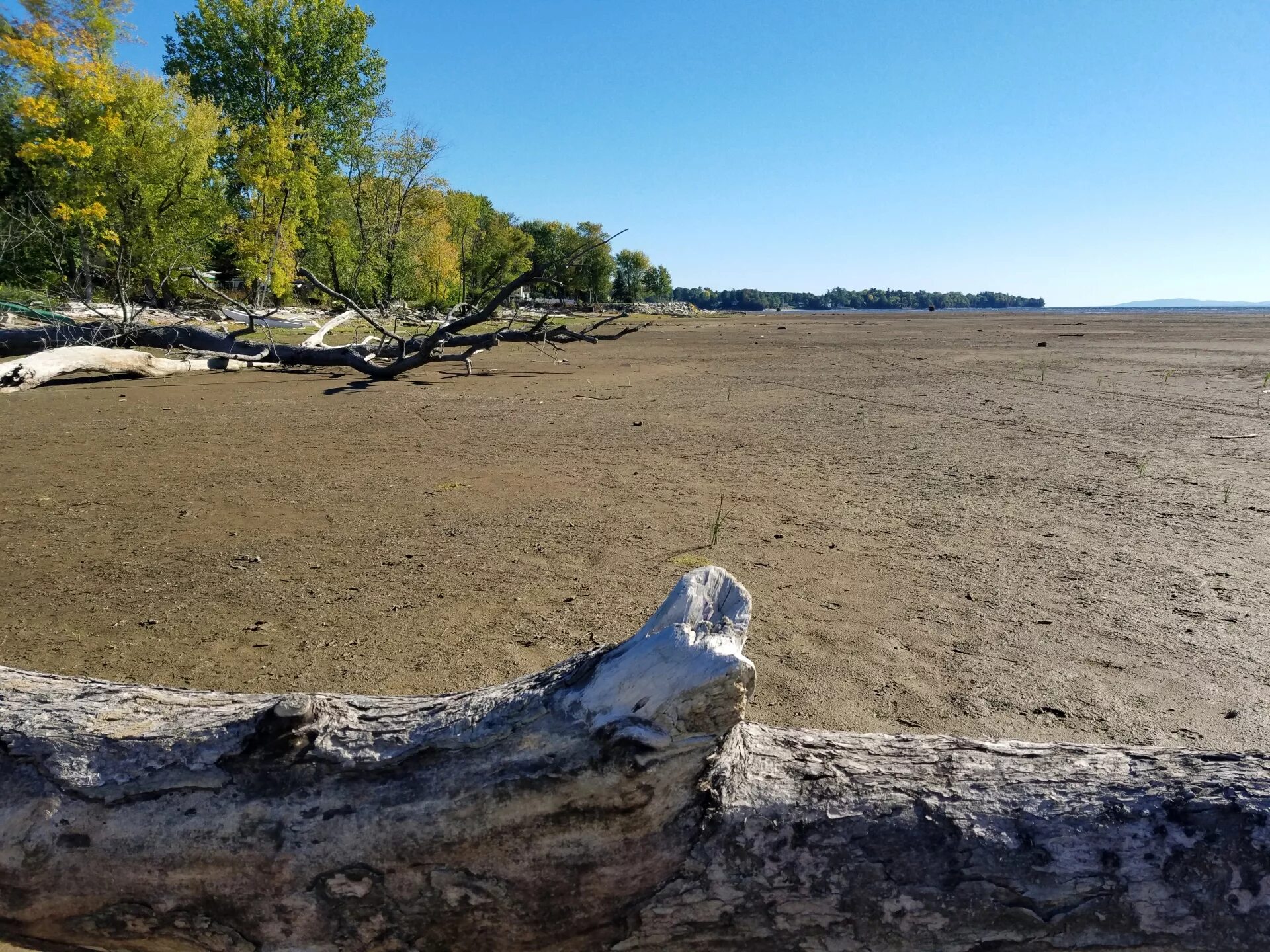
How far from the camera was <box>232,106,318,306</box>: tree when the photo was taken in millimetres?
20781

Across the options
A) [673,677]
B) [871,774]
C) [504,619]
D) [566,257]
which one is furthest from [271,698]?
[566,257]

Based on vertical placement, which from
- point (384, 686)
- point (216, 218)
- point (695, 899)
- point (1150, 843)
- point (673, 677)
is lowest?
point (384, 686)

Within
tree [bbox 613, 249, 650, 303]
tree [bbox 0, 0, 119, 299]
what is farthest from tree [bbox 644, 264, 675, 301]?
tree [bbox 0, 0, 119, 299]

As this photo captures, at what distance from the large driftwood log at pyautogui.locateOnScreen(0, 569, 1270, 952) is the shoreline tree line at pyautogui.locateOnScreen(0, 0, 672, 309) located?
10.2 m

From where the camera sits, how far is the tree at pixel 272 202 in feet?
68.2

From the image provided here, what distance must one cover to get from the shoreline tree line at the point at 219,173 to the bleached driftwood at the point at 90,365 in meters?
2.98

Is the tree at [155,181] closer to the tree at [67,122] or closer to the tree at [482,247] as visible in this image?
the tree at [67,122]

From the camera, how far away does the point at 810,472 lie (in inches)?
288

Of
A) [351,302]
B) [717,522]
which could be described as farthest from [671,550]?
[351,302]

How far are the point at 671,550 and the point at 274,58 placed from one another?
37.4m

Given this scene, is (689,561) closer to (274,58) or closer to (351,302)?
(351,302)

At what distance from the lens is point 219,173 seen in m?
19.9

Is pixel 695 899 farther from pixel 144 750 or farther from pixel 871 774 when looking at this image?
pixel 144 750

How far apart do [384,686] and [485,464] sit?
13.9 ft
